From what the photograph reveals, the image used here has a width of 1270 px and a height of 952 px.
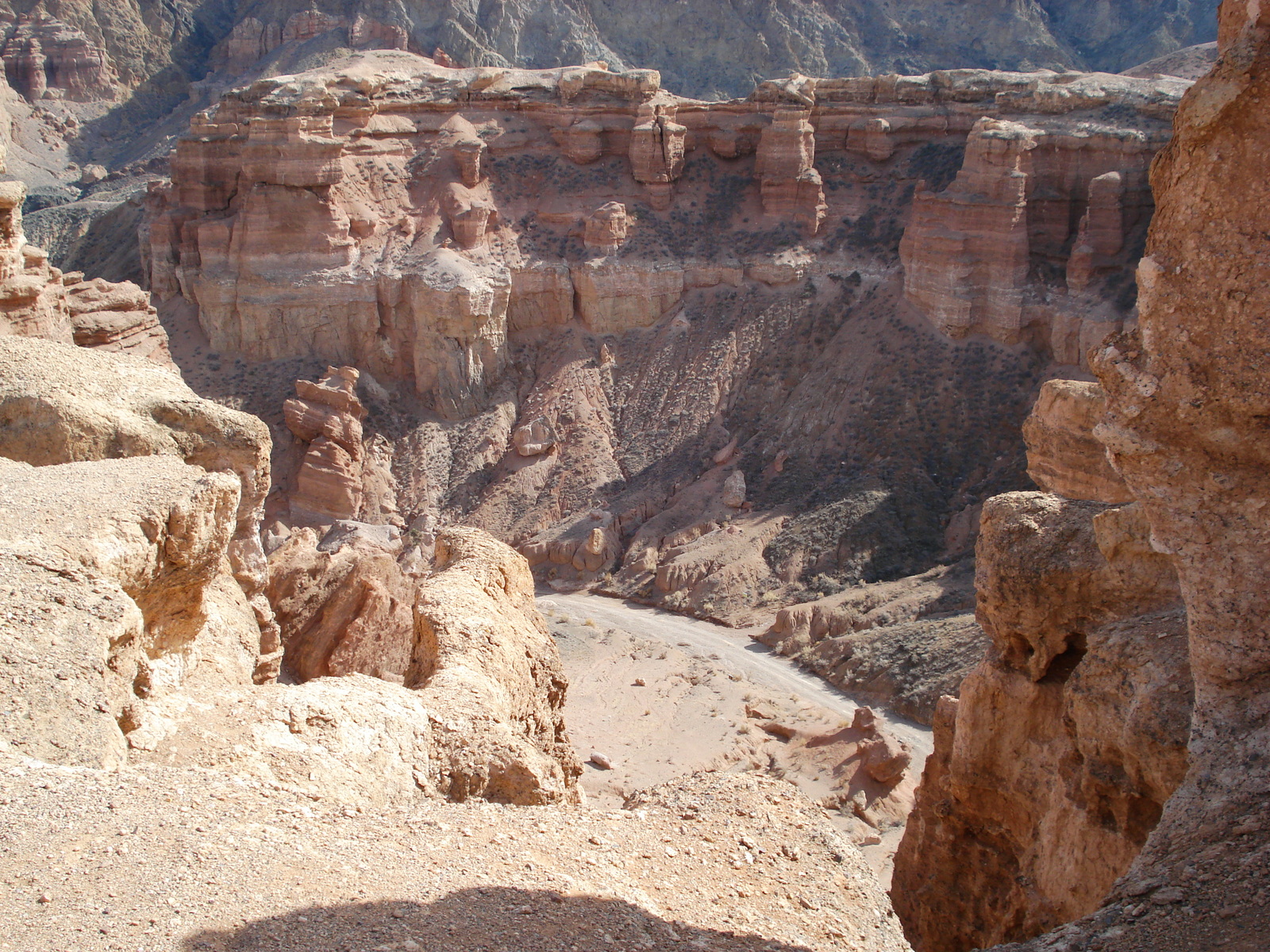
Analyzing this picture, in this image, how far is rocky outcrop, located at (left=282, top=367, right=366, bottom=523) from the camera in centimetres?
4681

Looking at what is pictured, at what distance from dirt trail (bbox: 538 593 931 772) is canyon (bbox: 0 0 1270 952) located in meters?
0.27

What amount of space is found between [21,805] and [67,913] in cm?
151

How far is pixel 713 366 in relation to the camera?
177 feet

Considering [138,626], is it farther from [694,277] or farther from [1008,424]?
[694,277]

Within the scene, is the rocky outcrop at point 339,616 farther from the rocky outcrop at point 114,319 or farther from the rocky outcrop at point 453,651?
the rocky outcrop at point 114,319

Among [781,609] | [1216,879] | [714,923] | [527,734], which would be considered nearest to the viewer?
[1216,879]

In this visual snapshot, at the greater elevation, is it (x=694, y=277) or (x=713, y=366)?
(x=694, y=277)

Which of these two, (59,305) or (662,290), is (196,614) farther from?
(662,290)

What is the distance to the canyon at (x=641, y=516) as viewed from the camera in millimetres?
9703

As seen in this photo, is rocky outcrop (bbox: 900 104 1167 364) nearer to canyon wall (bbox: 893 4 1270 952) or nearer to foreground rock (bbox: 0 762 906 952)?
canyon wall (bbox: 893 4 1270 952)

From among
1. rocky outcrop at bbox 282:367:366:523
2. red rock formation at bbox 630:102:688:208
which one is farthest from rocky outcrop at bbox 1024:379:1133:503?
red rock formation at bbox 630:102:688:208

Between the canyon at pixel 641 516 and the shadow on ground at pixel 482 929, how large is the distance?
0.19 ft

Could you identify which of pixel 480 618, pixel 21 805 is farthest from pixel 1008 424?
pixel 21 805

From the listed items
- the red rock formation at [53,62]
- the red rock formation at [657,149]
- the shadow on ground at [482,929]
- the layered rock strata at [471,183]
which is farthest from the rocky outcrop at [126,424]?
the red rock formation at [53,62]
